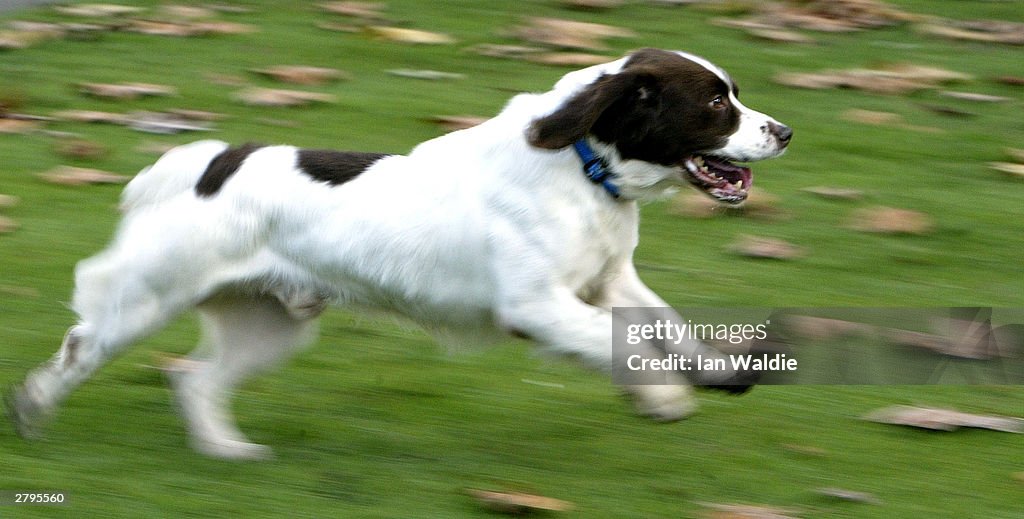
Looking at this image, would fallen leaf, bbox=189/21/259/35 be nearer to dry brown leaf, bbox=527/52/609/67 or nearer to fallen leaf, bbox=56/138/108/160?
dry brown leaf, bbox=527/52/609/67

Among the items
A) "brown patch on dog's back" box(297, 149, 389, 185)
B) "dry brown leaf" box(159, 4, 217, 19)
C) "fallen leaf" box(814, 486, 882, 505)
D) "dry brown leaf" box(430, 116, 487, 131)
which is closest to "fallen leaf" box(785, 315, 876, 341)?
"fallen leaf" box(814, 486, 882, 505)

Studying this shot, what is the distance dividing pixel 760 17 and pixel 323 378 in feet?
19.9

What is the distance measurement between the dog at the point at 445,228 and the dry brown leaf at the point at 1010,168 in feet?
11.1

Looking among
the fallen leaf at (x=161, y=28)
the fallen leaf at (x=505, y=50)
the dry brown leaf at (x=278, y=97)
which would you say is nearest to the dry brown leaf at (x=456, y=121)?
the dry brown leaf at (x=278, y=97)

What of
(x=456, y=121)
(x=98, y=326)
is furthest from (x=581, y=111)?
(x=456, y=121)

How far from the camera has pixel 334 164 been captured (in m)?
5.38

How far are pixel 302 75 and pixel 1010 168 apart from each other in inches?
170

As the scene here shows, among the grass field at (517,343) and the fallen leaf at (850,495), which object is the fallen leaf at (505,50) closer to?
the grass field at (517,343)

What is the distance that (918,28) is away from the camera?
35.7 ft

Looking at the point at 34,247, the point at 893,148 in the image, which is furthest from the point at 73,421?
the point at 893,148

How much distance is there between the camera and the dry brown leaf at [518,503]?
4.77 metres

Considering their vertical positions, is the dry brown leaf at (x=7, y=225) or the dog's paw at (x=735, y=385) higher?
the dog's paw at (x=735, y=385)

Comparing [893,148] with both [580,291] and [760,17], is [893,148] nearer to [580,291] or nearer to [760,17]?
[760,17]

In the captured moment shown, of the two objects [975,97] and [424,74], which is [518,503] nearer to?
[424,74]
